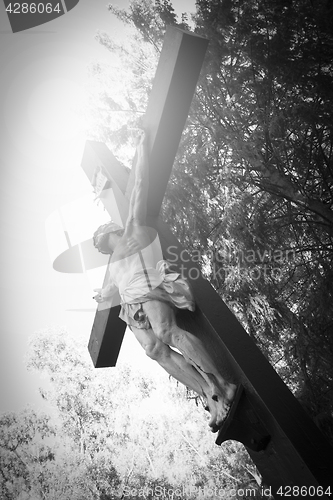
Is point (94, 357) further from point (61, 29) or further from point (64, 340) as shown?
point (64, 340)

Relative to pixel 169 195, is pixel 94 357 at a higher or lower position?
lower

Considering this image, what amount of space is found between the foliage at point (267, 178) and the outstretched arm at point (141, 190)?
1928 millimetres

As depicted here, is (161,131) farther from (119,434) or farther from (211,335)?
(119,434)

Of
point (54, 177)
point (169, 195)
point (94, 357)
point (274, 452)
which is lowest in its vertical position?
point (54, 177)

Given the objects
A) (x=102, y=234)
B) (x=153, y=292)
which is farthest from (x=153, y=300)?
(x=102, y=234)

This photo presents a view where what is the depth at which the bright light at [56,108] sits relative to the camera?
6895 millimetres

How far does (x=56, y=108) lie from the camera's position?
7.23 meters

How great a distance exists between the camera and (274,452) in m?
1.77

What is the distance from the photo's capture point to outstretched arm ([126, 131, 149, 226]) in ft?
9.02

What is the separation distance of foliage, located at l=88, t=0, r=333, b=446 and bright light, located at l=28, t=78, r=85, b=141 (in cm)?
227

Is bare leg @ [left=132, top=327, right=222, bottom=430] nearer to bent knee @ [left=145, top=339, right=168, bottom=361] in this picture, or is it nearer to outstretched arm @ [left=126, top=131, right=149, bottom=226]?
bent knee @ [left=145, top=339, right=168, bottom=361]

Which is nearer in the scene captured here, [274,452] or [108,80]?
[274,452]

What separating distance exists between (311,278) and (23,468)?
7332 millimetres

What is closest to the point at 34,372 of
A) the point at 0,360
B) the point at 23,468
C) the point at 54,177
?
the point at 0,360
